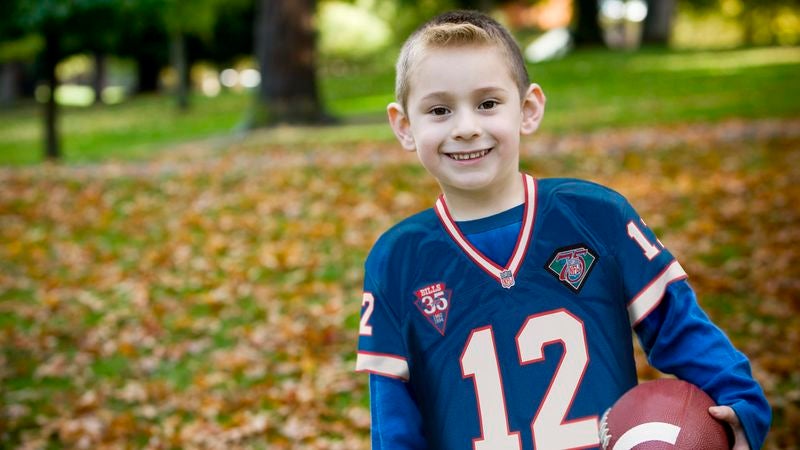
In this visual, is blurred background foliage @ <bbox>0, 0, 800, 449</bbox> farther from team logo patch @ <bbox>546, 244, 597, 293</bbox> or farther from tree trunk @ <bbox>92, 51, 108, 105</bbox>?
tree trunk @ <bbox>92, 51, 108, 105</bbox>

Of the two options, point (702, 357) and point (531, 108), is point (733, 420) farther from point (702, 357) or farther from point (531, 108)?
point (531, 108)

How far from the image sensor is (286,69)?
52.3 ft

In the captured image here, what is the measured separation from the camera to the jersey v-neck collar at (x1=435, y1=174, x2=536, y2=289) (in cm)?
227

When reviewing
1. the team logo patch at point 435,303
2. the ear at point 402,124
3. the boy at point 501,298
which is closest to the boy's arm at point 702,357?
the boy at point 501,298

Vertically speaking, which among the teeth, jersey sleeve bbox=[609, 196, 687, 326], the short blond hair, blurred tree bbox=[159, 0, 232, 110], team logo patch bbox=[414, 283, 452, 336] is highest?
blurred tree bbox=[159, 0, 232, 110]

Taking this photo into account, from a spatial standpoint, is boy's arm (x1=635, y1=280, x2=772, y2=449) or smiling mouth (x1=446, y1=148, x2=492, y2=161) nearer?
boy's arm (x1=635, y1=280, x2=772, y2=449)

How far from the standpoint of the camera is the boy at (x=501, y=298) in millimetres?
2258

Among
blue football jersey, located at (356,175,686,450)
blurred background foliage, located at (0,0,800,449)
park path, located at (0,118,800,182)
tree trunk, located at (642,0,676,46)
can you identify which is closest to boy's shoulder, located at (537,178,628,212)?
blue football jersey, located at (356,175,686,450)

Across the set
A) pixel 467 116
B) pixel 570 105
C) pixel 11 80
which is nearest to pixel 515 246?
pixel 467 116

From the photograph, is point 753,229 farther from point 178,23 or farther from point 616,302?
point 178,23

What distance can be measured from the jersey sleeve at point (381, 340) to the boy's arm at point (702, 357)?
25.6 inches

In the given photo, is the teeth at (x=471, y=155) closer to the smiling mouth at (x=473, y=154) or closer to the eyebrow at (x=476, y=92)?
the smiling mouth at (x=473, y=154)

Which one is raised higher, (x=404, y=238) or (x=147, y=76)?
(x=147, y=76)

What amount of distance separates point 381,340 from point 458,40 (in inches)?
32.5
